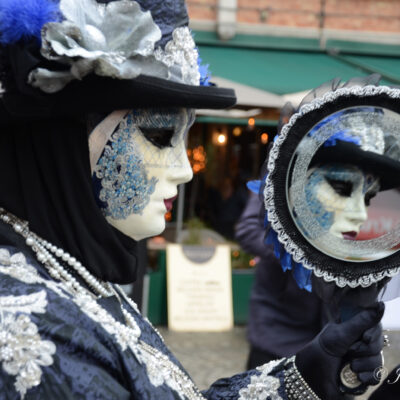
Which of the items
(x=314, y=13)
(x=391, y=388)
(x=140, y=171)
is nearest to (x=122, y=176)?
(x=140, y=171)

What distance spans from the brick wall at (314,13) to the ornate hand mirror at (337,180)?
7.26 m

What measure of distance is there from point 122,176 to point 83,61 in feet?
0.94

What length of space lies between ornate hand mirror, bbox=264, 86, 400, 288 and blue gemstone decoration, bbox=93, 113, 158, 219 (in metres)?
0.34

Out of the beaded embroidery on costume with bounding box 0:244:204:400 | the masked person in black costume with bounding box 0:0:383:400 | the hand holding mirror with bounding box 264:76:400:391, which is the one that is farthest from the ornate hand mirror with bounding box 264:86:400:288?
the beaded embroidery on costume with bounding box 0:244:204:400

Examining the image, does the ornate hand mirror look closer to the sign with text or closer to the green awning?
the sign with text

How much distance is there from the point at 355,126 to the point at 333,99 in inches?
3.7

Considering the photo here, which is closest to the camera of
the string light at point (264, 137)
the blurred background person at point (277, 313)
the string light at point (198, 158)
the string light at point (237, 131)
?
the blurred background person at point (277, 313)

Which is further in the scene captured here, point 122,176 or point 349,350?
point 349,350

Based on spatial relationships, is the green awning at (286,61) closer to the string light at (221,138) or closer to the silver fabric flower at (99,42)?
the string light at (221,138)

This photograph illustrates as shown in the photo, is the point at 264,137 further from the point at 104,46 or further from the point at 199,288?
the point at 104,46

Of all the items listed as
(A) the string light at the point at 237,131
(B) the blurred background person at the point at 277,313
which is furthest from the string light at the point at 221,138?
(B) the blurred background person at the point at 277,313

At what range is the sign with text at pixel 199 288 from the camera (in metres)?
5.92

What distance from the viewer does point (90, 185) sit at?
4.24 ft

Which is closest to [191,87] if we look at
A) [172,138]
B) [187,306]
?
[172,138]
